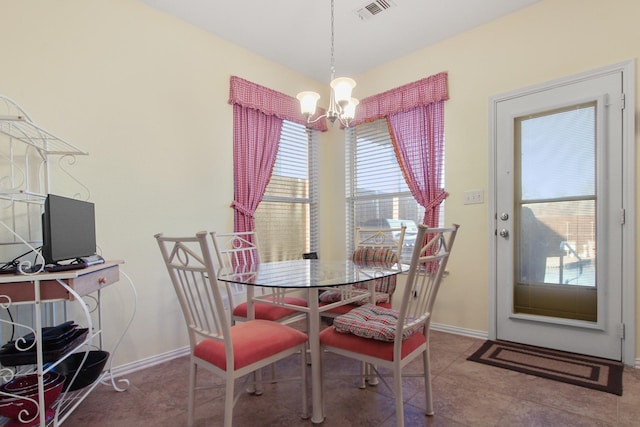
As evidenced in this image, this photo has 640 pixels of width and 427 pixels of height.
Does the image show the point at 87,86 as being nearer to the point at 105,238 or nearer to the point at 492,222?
the point at 105,238

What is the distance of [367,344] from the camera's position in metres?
1.51

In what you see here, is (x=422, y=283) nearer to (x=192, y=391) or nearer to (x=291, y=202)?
(x=192, y=391)

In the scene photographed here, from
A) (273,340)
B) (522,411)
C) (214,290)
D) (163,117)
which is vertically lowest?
(522,411)

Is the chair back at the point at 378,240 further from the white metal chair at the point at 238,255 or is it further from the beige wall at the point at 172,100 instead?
the white metal chair at the point at 238,255

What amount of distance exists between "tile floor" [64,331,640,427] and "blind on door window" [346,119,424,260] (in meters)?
1.47

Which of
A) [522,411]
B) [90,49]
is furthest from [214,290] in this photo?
[90,49]

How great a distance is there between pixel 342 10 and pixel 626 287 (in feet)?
9.31

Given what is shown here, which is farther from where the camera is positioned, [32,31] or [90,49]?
[90,49]

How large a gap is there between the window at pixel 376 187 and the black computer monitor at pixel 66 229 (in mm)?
2503

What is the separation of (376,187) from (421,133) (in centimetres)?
74

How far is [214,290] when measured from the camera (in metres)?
1.31

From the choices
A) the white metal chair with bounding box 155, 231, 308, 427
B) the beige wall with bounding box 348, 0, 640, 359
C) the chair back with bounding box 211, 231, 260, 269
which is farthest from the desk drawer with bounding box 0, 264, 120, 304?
the beige wall with bounding box 348, 0, 640, 359

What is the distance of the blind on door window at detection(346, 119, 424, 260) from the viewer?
327 centimetres

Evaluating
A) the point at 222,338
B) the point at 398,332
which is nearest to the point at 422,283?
the point at 398,332
